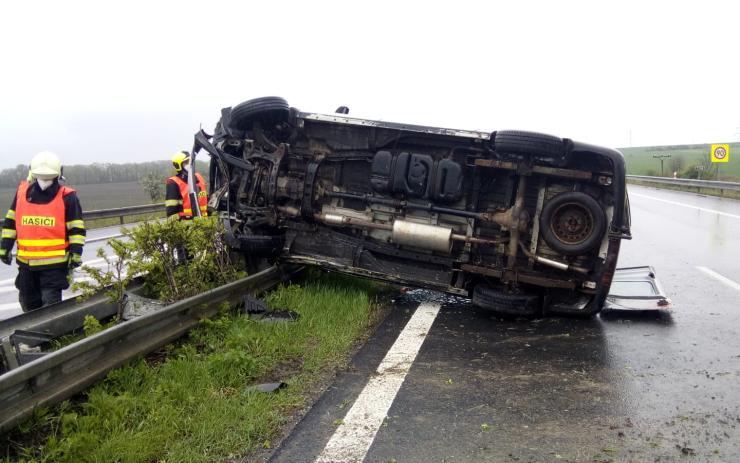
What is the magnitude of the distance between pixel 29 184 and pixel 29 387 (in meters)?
2.67

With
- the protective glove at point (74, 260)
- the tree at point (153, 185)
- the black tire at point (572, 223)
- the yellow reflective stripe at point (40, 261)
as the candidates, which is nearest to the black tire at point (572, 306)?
the black tire at point (572, 223)

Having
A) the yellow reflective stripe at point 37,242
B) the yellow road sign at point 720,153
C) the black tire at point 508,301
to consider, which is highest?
the yellow road sign at point 720,153

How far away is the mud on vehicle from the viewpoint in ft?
15.7

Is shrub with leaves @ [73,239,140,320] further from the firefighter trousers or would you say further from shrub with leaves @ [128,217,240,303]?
the firefighter trousers

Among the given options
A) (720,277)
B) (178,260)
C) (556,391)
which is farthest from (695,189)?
(178,260)

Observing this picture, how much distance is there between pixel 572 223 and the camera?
4.85m

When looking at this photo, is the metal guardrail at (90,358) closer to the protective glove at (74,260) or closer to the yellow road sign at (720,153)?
the protective glove at (74,260)

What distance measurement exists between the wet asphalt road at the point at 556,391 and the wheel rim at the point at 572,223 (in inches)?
31.0

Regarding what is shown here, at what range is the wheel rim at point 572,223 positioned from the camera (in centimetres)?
480

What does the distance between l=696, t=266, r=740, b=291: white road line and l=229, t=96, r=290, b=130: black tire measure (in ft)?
17.5

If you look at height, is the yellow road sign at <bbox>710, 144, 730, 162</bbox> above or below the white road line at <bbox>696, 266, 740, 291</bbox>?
above

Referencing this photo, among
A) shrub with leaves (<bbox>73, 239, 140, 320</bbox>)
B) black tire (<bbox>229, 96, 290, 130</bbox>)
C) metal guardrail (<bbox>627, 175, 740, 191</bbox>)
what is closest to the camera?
shrub with leaves (<bbox>73, 239, 140, 320</bbox>)

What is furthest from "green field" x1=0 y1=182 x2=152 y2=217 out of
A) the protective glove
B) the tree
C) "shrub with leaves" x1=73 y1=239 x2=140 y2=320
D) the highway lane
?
"shrub with leaves" x1=73 y1=239 x2=140 y2=320

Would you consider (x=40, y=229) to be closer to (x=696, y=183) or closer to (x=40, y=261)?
(x=40, y=261)
